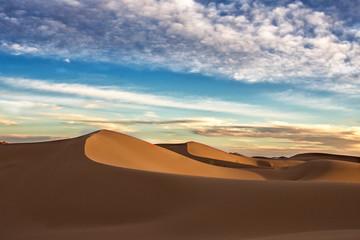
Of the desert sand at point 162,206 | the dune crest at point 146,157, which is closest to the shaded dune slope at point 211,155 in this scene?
the dune crest at point 146,157

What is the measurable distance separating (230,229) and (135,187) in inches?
135

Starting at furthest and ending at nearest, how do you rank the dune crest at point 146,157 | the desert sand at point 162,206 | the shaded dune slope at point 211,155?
1. the shaded dune slope at point 211,155
2. the dune crest at point 146,157
3. the desert sand at point 162,206

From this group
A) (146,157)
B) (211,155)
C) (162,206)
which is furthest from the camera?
(211,155)

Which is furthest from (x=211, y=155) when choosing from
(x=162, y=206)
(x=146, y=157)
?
(x=162, y=206)

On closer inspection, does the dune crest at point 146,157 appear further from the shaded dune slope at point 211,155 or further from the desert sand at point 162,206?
the shaded dune slope at point 211,155

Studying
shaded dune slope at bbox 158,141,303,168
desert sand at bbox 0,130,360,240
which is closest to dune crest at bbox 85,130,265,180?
desert sand at bbox 0,130,360,240

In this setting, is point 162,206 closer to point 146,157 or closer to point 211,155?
point 146,157

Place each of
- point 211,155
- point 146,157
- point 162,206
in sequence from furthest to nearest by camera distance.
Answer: point 211,155
point 146,157
point 162,206

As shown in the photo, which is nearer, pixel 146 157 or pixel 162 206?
pixel 162 206

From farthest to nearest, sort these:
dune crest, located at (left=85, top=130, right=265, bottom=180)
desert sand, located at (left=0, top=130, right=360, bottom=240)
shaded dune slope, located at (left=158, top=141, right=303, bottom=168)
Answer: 1. shaded dune slope, located at (left=158, top=141, right=303, bottom=168)
2. dune crest, located at (left=85, top=130, right=265, bottom=180)
3. desert sand, located at (left=0, top=130, right=360, bottom=240)

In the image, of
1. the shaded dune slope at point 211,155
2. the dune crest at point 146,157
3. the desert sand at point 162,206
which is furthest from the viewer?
the shaded dune slope at point 211,155

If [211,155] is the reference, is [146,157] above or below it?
above

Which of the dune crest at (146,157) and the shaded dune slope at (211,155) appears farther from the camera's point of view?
the shaded dune slope at (211,155)

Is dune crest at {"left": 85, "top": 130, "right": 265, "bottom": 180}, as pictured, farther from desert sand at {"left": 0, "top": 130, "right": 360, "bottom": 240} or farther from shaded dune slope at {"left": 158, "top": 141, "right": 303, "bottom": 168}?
shaded dune slope at {"left": 158, "top": 141, "right": 303, "bottom": 168}
